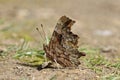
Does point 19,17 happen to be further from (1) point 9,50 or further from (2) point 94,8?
(1) point 9,50

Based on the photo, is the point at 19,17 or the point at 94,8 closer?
the point at 19,17

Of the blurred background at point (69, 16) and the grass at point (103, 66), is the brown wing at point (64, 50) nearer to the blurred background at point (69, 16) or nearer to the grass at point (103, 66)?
the grass at point (103, 66)

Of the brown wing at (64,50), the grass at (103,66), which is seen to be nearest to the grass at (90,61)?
the grass at (103,66)

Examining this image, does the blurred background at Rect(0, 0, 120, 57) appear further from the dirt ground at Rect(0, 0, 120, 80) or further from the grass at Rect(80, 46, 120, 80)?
the grass at Rect(80, 46, 120, 80)

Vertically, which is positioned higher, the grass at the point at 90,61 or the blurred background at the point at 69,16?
the blurred background at the point at 69,16

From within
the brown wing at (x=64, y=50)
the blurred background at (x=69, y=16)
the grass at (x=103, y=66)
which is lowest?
the grass at (x=103, y=66)

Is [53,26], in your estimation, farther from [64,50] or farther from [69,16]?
[64,50]

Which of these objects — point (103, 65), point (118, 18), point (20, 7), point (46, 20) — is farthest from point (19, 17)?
point (103, 65)

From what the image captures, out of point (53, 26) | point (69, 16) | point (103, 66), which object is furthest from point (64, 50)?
point (69, 16)
